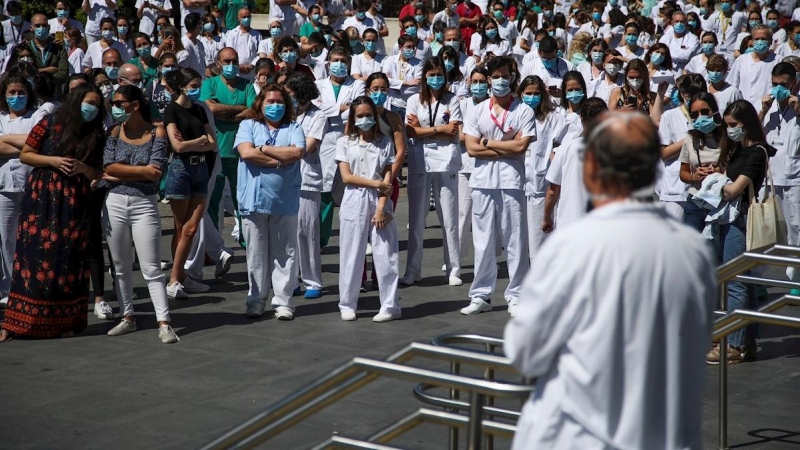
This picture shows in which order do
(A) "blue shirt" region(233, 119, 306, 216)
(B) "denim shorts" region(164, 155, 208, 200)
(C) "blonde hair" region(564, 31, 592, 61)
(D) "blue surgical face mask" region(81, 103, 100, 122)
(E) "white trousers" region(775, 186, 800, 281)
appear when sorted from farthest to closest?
(C) "blonde hair" region(564, 31, 592, 61) < (E) "white trousers" region(775, 186, 800, 281) < (B) "denim shorts" region(164, 155, 208, 200) < (A) "blue shirt" region(233, 119, 306, 216) < (D) "blue surgical face mask" region(81, 103, 100, 122)

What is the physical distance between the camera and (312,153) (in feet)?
34.7

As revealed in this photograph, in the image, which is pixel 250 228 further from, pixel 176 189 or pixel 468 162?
pixel 468 162

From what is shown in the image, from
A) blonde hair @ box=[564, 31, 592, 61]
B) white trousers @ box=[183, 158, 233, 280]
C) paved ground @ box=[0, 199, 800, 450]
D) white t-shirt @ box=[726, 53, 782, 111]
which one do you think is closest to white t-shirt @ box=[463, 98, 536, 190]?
paved ground @ box=[0, 199, 800, 450]

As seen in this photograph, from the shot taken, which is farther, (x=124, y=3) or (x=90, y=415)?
(x=124, y=3)

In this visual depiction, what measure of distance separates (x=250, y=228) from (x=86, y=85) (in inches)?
70.8

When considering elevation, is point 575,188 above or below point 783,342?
above

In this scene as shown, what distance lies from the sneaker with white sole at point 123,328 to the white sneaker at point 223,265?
6.97 ft

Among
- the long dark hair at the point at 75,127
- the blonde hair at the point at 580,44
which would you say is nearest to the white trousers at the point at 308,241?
the long dark hair at the point at 75,127

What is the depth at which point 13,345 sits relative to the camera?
888 centimetres

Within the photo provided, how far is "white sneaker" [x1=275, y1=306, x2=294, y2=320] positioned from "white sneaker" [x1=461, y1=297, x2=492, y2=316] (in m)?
1.48

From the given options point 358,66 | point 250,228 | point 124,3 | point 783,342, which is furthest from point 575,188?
point 124,3

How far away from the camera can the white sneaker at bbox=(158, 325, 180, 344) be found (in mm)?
8977

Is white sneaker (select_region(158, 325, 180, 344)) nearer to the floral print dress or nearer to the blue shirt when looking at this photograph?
the floral print dress

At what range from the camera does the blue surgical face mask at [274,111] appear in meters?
9.60
